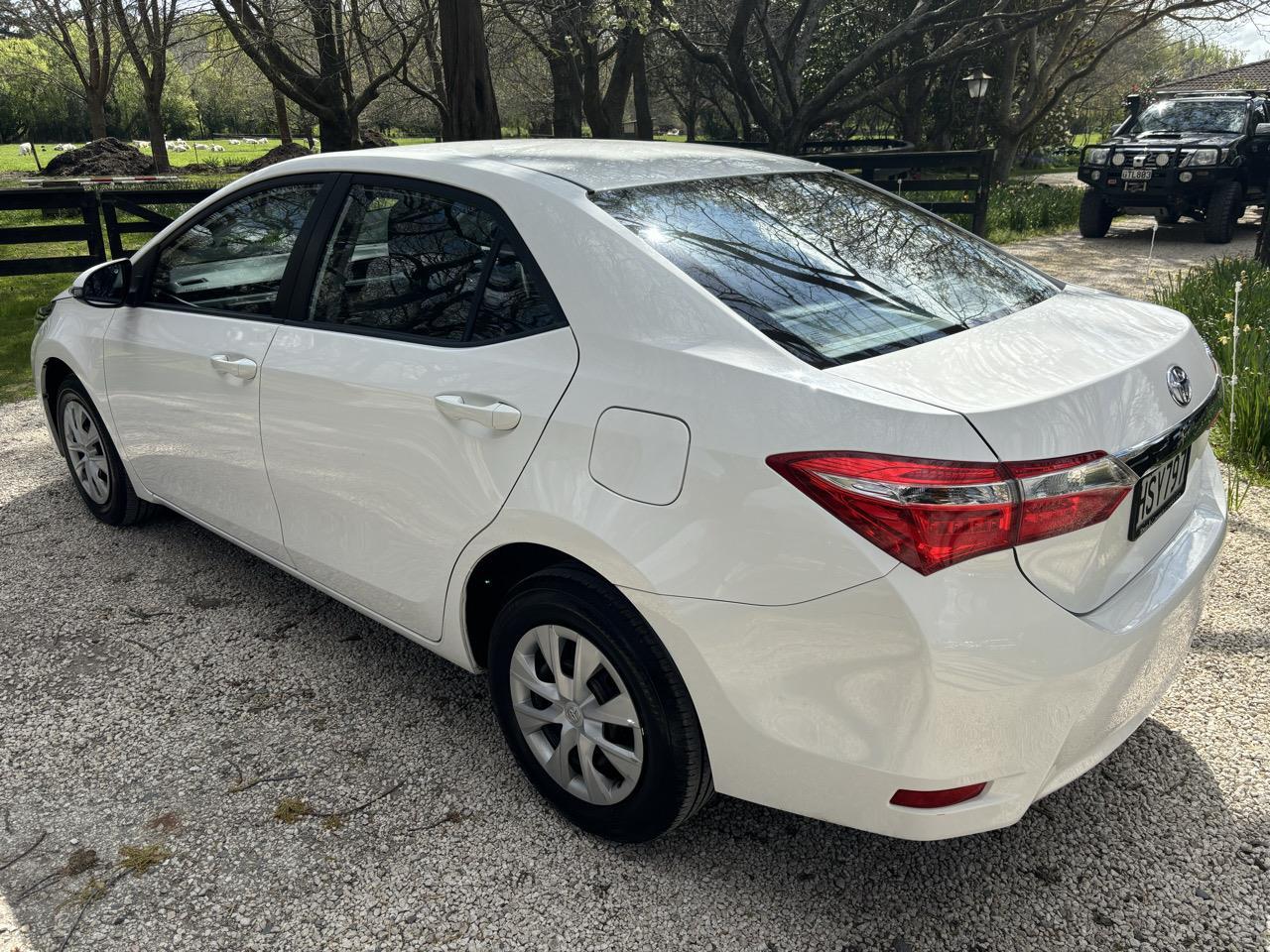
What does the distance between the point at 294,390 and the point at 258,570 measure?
1.44 m

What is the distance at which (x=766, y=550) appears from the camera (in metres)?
1.93

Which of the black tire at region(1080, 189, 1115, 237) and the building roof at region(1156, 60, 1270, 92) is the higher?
the building roof at region(1156, 60, 1270, 92)

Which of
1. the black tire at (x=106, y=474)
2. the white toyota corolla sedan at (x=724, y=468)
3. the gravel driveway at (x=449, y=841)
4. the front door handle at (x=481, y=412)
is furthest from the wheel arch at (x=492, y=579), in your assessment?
the black tire at (x=106, y=474)

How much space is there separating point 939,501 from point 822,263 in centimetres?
90

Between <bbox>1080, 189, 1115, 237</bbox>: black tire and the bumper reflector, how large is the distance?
14696 millimetres

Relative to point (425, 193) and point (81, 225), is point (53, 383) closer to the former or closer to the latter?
point (425, 193)

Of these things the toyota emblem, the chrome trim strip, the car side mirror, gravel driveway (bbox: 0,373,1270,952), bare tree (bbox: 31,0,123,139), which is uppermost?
bare tree (bbox: 31,0,123,139)

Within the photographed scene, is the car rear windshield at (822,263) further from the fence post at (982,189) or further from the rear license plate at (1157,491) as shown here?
the fence post at (982,189)

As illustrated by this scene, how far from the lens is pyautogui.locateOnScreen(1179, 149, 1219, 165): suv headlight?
1352 cm

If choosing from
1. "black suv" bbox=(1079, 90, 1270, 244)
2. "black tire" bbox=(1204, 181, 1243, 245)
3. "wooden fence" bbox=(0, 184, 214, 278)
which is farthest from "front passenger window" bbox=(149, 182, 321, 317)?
"black tire" bbox=(1204, 181, 1243, 245)

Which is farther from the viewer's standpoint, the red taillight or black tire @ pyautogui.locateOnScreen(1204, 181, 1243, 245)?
black tire @ pyautogui.locateOnScreen(1204, 181, 1243, 245)

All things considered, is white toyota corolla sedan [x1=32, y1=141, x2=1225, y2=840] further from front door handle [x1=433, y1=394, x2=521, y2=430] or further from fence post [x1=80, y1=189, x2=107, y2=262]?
fence post [x1=80, y1=189, x2=107, y2=262]

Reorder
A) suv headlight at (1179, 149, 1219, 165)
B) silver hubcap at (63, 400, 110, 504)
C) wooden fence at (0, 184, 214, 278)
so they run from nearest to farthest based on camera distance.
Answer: silver hubcap at (63, 400, 110, 504) < wooden fence at (0, 184, 214, 278) < suv headlight at (1179, 149, 1219, 165)

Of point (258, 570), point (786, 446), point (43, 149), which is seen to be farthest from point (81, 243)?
point (43, 149)
